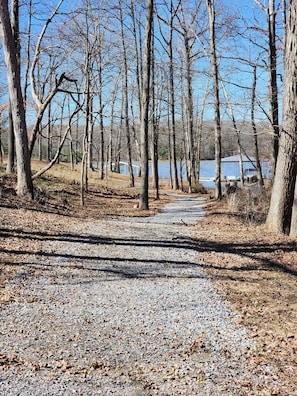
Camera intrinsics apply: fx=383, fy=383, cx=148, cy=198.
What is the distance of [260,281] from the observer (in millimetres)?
5898

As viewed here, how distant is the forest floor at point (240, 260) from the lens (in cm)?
401

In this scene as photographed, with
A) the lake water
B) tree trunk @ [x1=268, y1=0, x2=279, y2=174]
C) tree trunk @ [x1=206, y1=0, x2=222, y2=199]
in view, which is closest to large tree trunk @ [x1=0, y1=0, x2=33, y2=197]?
tree trunk @ [x1=268, y1=0, x2=279, y2=174]

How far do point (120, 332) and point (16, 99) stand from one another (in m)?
9.38

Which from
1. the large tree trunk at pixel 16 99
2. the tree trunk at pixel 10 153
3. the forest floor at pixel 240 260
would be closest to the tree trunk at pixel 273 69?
the forest floor at pixel 240 260

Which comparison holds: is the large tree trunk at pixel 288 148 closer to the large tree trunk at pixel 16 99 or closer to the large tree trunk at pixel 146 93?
the large tree trunk at pixel 146 93

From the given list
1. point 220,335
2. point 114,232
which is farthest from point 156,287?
point 114,232

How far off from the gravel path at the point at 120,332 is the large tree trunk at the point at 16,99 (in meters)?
5.37

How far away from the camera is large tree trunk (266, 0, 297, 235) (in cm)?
859

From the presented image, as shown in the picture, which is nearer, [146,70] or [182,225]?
[182,225]

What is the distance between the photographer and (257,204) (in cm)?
1447

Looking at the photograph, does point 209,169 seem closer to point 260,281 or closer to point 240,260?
point 240,260

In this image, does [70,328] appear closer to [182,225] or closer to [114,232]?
[114,232]

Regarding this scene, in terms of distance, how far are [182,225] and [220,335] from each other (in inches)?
268

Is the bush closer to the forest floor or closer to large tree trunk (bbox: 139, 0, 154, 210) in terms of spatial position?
the forest floor
